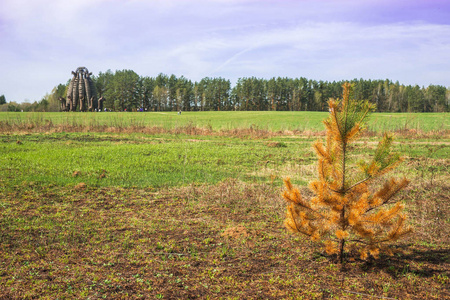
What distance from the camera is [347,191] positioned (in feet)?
13.1

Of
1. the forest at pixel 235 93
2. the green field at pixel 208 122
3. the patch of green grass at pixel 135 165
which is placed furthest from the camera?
the forest at pixel 235 93

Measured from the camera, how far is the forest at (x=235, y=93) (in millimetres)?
86125

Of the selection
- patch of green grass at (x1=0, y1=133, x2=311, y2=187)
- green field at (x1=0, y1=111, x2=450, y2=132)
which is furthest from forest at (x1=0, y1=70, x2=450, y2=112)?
patch of green grass at (x1=0, y1=133, x2=311, y2=187)

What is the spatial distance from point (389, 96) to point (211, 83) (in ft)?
168

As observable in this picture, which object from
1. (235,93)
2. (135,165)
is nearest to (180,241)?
(135,165)

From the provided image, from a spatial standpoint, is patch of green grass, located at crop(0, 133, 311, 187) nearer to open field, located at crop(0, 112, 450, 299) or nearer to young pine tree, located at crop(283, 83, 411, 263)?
open field, located at crop(0, 112, 450, 299)

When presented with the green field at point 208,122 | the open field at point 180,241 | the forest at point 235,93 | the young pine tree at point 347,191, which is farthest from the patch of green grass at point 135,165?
the forest at point 235,93

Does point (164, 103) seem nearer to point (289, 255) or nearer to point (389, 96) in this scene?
point (389, 96)

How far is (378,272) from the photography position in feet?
13.4

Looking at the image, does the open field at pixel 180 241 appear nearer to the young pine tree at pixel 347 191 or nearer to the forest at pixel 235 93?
the young pine tree at pixel 347 191

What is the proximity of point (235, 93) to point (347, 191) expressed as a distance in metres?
93.9

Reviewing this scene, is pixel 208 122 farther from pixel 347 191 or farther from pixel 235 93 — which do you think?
pixel 235 93

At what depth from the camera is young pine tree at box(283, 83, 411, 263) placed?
3811 millimetres

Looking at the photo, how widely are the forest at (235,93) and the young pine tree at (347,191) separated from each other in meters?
84.5
